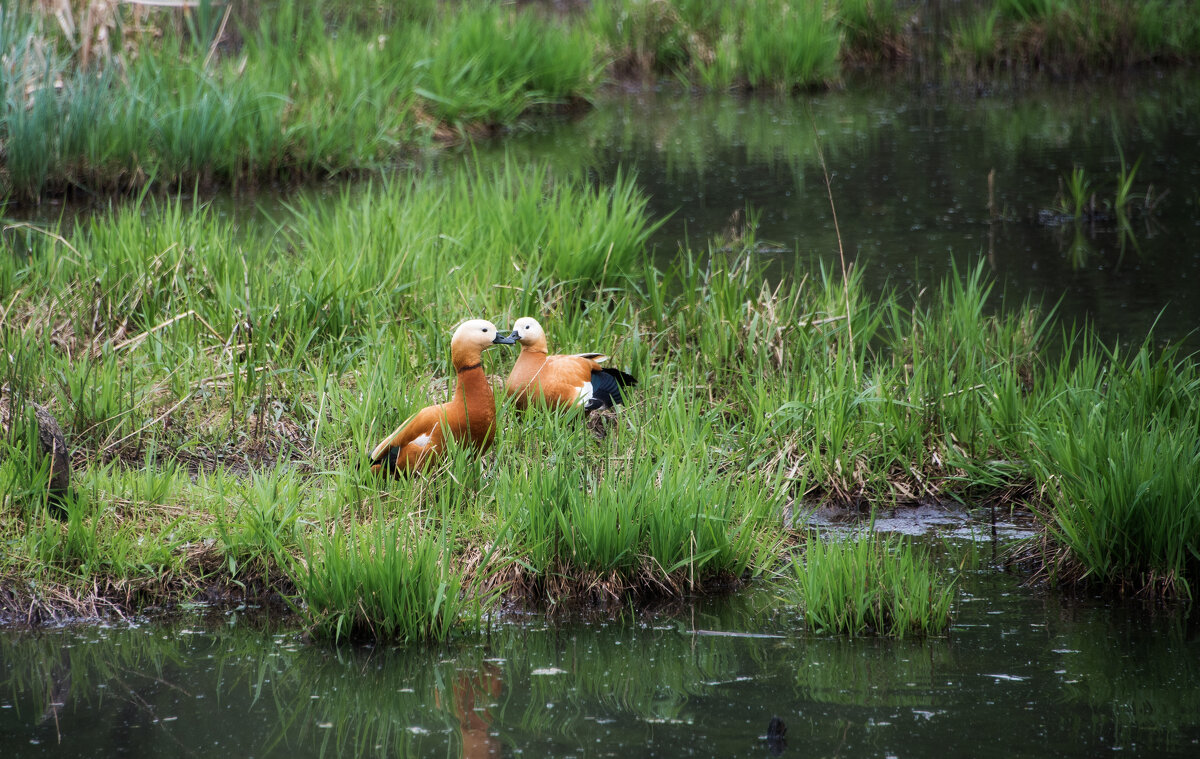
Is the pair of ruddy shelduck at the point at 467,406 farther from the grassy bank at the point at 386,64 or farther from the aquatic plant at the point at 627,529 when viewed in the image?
the grassy bank at the point at 386,64

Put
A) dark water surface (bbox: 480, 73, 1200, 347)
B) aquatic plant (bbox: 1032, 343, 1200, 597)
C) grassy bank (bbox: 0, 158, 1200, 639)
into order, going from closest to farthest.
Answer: aquatic plant (bbox: 1032, 343, 1200, 597) → grassy bank (bbox: 0, 158, 1200, 639) → dark water surface (bbox: 480, 73, 1200, 347)

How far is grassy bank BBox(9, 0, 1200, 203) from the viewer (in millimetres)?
8398

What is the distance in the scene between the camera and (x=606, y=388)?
481cm

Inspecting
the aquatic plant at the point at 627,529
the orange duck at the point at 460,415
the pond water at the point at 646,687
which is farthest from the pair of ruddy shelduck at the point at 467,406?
the pond water at the point at 646,687

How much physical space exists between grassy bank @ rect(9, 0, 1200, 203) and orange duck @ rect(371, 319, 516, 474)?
4.42 m

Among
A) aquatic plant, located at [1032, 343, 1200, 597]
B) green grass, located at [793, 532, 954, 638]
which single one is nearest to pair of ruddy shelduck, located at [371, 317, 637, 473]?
green grass, located at [793, 532, 954, 638]

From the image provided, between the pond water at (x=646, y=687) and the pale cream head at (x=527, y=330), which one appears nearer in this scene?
the pond water at (x=646, y=687)

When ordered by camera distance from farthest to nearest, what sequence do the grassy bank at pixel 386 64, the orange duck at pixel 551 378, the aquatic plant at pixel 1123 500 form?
the grassy bank at pixel 386 64, the orange duck at pixel 551 378, the aquatic plant at pixel 1123 500

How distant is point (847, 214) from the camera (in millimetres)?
8273

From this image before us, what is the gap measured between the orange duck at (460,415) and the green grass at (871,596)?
48.9 inches

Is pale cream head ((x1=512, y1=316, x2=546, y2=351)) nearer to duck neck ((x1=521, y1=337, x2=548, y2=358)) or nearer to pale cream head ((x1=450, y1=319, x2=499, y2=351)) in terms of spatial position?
duck neck ((x1=521, y1=337, x2=548, y2=358))

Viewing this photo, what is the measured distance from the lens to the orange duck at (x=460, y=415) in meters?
4.20

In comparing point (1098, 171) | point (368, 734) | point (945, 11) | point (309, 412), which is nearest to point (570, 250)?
point (309, 412)

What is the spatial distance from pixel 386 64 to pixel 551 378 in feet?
21.8
